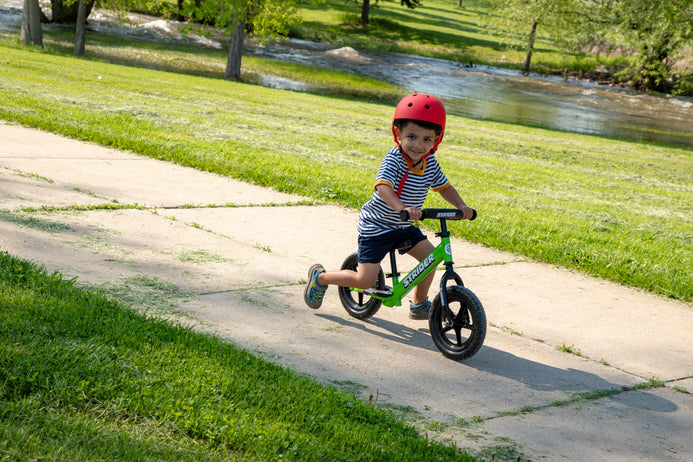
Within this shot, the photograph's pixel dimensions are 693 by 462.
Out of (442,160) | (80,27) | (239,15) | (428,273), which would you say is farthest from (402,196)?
(80,27)

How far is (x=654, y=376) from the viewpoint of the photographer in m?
4.17

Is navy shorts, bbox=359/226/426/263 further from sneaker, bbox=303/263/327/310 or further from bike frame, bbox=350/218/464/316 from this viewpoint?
sneaker, bbox=303/263/327/310

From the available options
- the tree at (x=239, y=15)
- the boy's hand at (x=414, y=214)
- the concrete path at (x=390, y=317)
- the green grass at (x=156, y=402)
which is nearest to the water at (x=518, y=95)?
the tree at (x=239, y=15)

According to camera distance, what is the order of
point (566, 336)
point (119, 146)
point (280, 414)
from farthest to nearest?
1. point (119, 146)
2. point (566, 336)
3. point (280, 414)

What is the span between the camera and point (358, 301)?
15.8 feet

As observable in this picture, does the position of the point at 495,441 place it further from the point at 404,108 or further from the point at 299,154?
the point at 299,154

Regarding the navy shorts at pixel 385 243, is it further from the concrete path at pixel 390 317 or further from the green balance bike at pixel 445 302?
the concrete path at pixel 390 317

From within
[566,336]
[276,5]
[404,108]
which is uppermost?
[276,5]

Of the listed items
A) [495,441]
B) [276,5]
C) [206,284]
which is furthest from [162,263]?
[276,5]

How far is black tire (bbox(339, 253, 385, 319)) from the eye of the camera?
4598 mm

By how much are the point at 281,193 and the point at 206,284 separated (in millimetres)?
3487

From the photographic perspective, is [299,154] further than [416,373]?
Yes

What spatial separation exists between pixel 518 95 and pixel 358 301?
35.6 m

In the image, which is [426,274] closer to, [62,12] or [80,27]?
[80,27]
